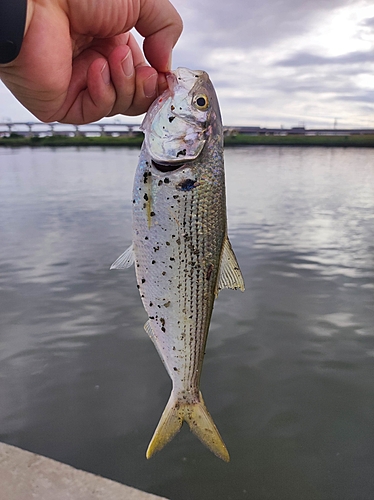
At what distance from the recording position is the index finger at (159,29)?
2506 mm

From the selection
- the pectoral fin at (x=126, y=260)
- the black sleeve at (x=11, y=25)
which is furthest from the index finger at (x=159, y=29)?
the pectoral fin at (x=126, y=260)

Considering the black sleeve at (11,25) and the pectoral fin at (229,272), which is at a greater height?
the black sleeve at (11,25)

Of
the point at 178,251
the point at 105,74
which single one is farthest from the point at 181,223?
Answer: the point at 105,74

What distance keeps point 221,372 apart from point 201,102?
477cm

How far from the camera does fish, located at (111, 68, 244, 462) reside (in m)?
2.15

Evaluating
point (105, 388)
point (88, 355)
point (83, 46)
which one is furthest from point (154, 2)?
point (88, 355)

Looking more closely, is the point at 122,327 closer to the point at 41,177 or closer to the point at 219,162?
the point at 219,162

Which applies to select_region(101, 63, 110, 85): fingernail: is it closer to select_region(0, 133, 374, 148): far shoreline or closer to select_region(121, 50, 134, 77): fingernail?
select_region(121, 50, 134, 77): fingernail

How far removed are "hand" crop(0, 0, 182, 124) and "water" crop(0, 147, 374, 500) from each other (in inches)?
151

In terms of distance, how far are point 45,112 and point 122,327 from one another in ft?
17.0

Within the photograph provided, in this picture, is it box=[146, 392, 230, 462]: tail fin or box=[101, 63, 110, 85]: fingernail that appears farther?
box=[101, 63, 110, 85]: fingernail

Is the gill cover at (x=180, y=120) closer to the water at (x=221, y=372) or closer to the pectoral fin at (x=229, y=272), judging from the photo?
the pectoral fin at (x=229, y=272)

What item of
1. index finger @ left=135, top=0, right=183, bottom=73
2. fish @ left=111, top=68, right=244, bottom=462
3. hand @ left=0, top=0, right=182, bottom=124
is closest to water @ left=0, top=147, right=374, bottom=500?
fish @ left=111, top=68, right=244, bottom=462

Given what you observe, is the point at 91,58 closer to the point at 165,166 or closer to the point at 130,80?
the point at 130,80
